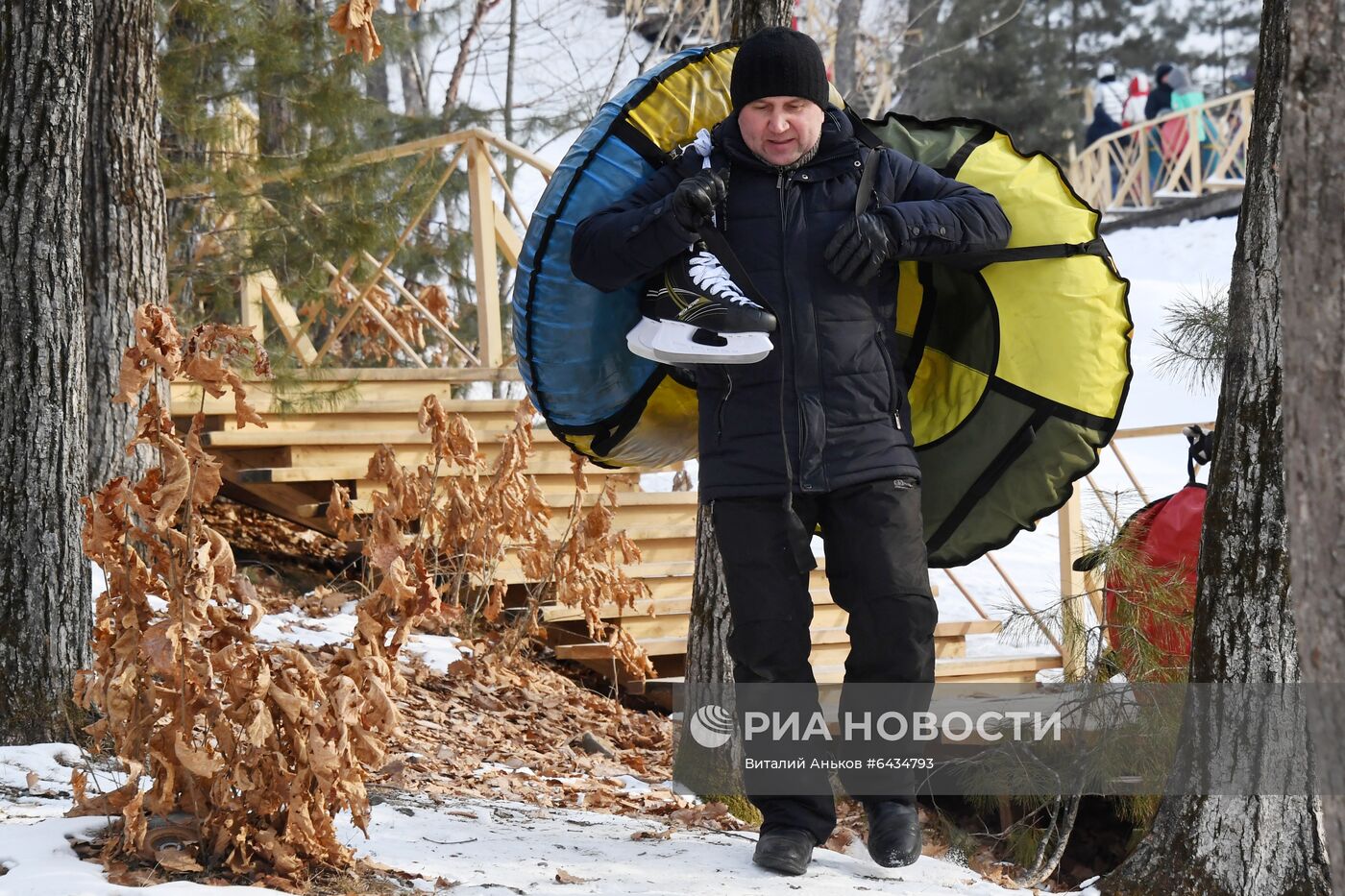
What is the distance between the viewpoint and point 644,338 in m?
3.18

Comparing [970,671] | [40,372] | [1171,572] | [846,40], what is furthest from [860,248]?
[846,40]

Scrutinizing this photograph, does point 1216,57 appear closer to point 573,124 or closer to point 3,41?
point 573,124

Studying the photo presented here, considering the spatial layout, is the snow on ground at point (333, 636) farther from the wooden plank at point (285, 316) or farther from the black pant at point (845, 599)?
the black pant at point (845, 599)

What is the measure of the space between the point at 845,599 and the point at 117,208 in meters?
3.45

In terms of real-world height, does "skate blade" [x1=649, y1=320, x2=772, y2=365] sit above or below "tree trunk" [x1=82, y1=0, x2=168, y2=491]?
below

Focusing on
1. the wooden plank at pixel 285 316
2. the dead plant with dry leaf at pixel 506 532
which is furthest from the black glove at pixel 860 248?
the wooden plank at pixel 285 316

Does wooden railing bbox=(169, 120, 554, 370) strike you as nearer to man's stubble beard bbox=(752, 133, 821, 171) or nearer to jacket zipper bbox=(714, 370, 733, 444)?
man's stubble beard bbox=(752, 133, 821, 171)

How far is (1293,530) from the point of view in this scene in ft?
5.75

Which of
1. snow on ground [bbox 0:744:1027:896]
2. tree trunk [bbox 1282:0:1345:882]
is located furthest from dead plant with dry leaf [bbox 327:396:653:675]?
tree trunk [bbox 1282:0:1345:882]

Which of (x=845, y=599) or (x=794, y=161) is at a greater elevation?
(x=794, y=161)

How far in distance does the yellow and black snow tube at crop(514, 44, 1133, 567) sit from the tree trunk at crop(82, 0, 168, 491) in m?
2.33

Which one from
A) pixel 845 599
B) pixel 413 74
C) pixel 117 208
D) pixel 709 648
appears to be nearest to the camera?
pixel 845 599

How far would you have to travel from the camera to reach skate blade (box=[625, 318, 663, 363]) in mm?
3119

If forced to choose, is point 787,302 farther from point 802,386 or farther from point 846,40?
point 846,40
